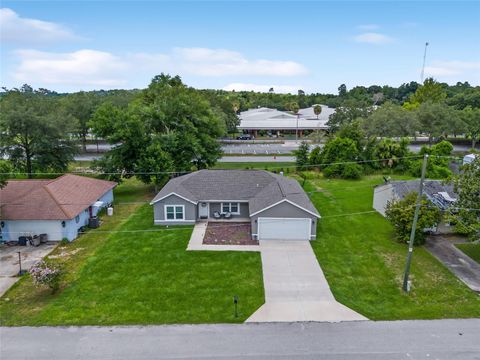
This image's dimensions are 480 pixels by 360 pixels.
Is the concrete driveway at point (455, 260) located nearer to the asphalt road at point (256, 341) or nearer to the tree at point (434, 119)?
the asphalt road at point (256, 341)

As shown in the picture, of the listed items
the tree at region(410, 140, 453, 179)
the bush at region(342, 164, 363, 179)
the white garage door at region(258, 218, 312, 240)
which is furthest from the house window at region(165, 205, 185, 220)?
the tree at region(410, 140, 453, 179)

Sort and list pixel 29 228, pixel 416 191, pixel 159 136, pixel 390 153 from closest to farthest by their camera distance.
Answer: pixel 29 228, pixel 416 191, pixel 159 136, pixel 390 153

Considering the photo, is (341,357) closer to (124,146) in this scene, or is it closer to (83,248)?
(83,248)

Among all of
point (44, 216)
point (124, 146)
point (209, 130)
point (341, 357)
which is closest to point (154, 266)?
point (44, 216)

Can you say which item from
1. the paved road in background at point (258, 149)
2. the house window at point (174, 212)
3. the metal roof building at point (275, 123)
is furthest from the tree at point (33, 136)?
the metal roof building at point (275, 123)

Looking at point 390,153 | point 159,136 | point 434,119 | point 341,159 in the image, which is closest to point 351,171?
point 341,159

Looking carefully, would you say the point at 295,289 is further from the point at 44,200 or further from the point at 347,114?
the point at 347,114

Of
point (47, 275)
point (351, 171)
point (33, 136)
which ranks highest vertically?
point (33, 136)
